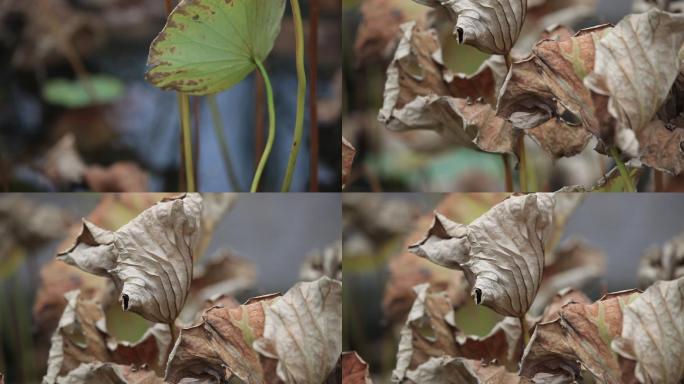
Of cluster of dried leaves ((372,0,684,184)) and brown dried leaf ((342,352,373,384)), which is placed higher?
cluster of dried leaves ((372,0,684,184))

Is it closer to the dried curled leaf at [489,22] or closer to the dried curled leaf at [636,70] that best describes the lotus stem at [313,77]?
the dried curled leaf at [489,22]

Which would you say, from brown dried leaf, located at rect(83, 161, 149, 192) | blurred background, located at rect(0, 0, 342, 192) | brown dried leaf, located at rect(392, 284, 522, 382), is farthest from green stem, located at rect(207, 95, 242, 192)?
brown dried leaf, located at rect(392, 284, 522, 382)

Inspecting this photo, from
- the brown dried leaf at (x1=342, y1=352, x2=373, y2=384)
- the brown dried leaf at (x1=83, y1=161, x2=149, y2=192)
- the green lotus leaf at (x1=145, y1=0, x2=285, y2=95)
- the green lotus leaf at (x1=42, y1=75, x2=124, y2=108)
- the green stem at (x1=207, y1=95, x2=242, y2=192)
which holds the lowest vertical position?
the brown dried leaf at (x1=342, y1=352, x2=373, y2=384)

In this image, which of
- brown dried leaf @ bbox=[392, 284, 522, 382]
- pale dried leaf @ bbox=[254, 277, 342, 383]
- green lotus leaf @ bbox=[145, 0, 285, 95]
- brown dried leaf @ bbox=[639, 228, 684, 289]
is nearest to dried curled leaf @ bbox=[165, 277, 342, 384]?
pale dried leaf @ bbox=[254, 277, 342, 383]

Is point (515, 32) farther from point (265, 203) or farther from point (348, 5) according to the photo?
point (265, 203)

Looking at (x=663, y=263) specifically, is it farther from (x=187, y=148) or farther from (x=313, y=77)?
(x=187, y=148)

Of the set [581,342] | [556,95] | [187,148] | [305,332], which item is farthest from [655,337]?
[187,148]

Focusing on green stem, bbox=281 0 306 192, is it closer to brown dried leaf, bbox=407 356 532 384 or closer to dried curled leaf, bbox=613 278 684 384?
brown dried leaf, bbox=407 356 532 384
